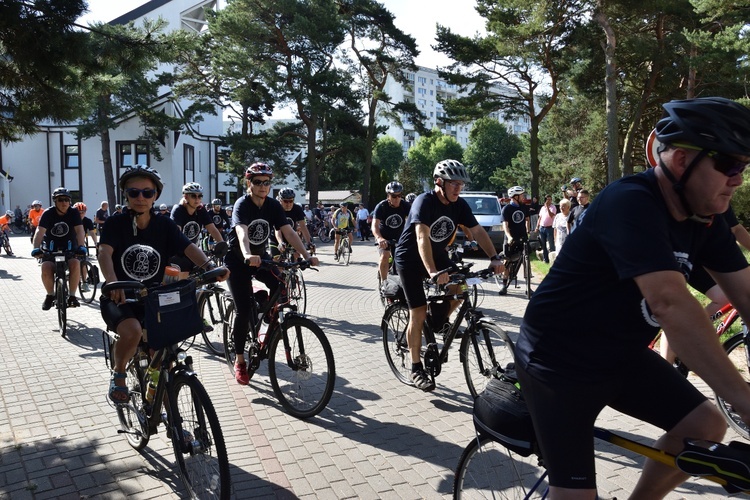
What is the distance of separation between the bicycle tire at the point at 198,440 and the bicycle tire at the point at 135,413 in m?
0.71

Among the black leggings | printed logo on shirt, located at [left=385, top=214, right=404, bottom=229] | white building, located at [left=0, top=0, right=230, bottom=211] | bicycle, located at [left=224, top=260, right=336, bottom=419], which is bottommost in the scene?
bicycle, located at [left=224, top=260, right=336, bottom=419]

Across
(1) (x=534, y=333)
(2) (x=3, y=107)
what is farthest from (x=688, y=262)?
(2) (x=3, y=107)

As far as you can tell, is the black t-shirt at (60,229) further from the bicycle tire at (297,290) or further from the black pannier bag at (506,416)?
the black pannier bag at (506,416)

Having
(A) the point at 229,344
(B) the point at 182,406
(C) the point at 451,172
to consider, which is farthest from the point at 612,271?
(A) the point at 229,344

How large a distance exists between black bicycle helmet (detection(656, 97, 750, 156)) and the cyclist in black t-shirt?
353cm

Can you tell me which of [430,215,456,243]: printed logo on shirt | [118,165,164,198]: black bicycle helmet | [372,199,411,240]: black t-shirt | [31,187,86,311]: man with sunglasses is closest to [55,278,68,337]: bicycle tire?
[31,187,86,311]: man with sunglasses

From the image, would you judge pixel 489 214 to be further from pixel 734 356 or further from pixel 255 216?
pixel 734 356

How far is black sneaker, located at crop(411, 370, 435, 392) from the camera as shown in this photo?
5754mm

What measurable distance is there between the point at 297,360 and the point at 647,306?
374 centimetres

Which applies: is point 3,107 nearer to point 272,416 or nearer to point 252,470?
point 272,416

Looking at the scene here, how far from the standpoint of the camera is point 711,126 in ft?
6.20

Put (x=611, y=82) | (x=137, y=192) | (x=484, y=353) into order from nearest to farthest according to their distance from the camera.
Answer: (x=137, y=192) → (x=484, y=353) → (x=611, y=82)

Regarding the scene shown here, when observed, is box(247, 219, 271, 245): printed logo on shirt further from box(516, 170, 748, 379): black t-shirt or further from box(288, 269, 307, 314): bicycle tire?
box(516, 170, 748, 379): black t-shirt

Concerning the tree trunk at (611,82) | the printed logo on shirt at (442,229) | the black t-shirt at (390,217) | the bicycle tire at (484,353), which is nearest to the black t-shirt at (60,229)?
the black t-shirt at (390,217)
